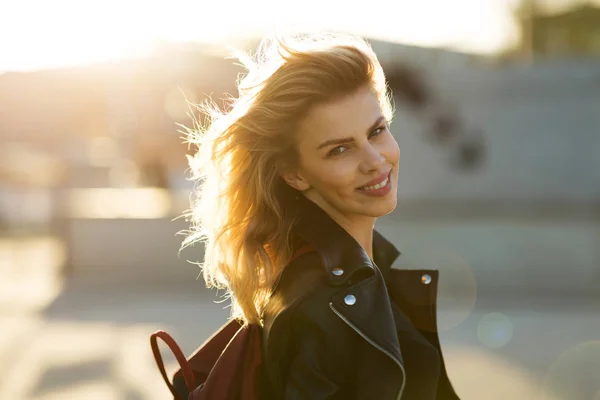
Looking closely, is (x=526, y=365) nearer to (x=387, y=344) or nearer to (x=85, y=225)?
(x=387, y=344)

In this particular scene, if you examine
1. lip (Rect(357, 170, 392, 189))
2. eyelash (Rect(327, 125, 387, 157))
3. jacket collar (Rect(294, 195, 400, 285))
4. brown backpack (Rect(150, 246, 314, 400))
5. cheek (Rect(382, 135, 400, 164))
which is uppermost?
eyelash (Rect(327, 125, 387, 157))

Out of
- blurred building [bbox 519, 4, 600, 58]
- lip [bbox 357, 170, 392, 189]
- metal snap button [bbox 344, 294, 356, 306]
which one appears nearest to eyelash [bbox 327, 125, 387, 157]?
lip [bbox 357, 170, 392, 189]

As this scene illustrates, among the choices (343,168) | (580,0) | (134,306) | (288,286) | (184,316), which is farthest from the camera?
(580,0)

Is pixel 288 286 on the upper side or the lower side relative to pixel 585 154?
lower

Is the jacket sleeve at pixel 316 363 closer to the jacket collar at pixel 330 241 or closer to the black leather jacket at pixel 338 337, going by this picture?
the black leather jacket at pixel 338 337

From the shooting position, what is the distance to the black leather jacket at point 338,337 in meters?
1.82

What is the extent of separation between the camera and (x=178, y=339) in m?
7.71

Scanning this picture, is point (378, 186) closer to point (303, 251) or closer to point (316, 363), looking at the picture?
point (303, 251)

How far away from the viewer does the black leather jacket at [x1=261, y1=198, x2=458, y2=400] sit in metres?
1.82

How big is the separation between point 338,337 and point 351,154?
0.55 metres

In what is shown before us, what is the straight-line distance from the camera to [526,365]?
6598 mm

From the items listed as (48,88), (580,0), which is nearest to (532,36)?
(580,0)

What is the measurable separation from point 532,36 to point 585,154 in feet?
21.0

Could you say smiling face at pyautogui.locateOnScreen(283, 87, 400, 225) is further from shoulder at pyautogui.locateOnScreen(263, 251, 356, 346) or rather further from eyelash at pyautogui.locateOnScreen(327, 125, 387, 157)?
shoulder at pyautogui.locateOnScreen(263, 251, 356, 346)
